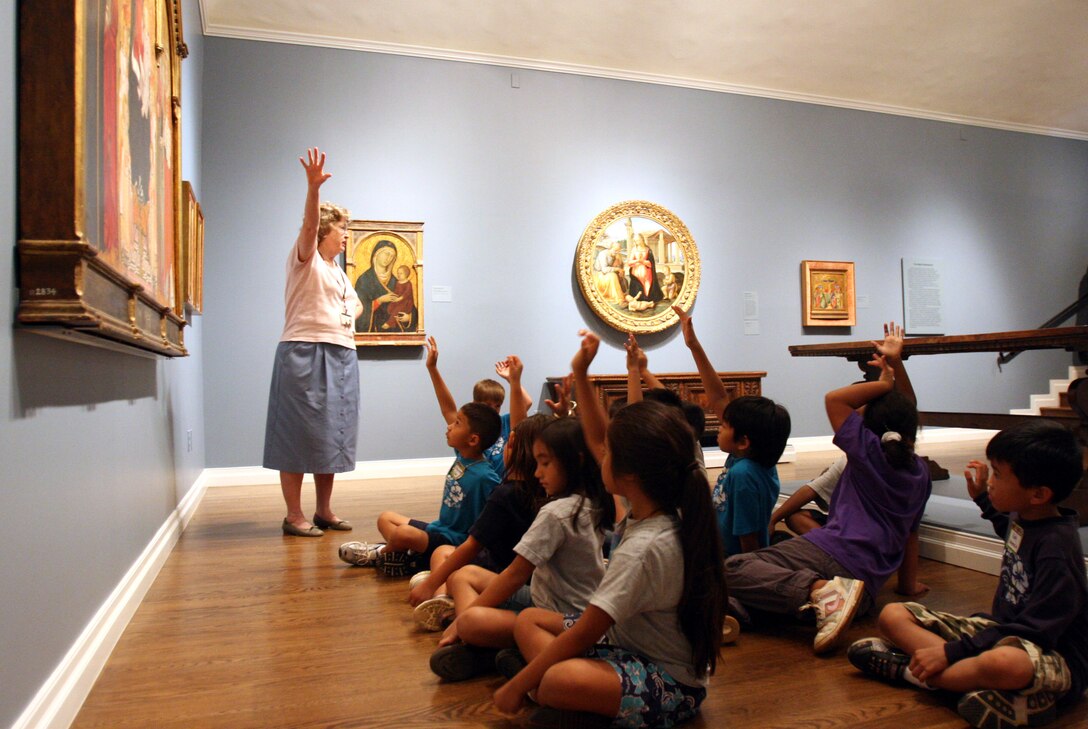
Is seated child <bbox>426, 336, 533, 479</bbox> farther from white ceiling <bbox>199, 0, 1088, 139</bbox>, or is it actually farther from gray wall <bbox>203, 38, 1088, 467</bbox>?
white ceiling <bbox>199, 0, 1088, 139</bbox>

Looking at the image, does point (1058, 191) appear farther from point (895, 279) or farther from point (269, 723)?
point (269, 723)

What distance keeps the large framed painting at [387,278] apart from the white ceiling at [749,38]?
1850 millimetres

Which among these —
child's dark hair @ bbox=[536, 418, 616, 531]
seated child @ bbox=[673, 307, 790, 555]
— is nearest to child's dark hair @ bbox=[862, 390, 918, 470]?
seated child @ bbox=[673, 307, 790, 555]

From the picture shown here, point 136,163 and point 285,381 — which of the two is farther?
point 285,381

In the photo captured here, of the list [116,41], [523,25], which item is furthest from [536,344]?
[116,41]

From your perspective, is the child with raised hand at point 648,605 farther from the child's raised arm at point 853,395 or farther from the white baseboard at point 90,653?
the child's raised arm at point 853,395

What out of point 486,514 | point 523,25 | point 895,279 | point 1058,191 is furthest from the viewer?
point 1058,191

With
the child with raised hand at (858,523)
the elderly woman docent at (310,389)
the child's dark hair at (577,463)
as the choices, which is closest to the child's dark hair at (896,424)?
the child with raised hand at (858,523)

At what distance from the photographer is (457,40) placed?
733 centimetres

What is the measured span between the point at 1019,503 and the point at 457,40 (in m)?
6.83

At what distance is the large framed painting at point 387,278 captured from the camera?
696 cm

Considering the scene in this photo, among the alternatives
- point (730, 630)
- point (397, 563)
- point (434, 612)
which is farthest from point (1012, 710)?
point (397, 563)

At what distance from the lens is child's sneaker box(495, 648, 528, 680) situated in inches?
81.7

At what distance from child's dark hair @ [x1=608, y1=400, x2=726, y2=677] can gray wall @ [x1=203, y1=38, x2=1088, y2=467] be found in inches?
220
